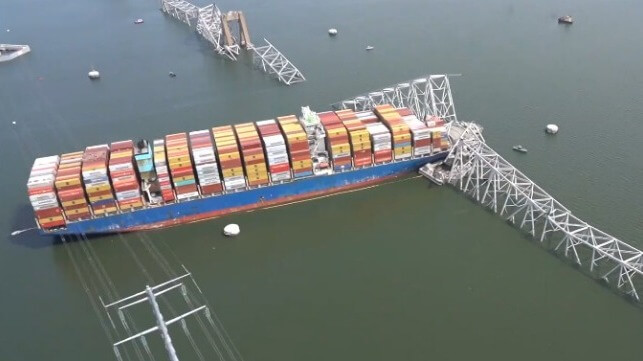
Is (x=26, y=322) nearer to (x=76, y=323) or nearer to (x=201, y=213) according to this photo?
(x=76, y=323)

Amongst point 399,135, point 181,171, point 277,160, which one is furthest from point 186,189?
point 399,135

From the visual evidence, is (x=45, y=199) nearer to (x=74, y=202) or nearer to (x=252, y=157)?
(x=74, y=202)

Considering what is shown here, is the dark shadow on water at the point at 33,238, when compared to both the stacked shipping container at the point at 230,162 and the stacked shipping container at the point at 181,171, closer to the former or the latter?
the stacked shipping container at the point at 181,171

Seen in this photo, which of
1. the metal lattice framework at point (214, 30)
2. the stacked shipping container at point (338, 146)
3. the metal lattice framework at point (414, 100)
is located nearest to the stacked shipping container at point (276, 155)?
the stacked shipping container at point (338, 146)

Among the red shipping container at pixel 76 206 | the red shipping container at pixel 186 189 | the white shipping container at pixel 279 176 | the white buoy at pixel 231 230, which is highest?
the white shipping container at pixel 279 176

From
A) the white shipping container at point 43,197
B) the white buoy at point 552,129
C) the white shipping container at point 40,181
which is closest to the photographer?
the white shipping container at point 43,197

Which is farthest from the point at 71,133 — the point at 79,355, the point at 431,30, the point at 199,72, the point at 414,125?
the point at 431,30
